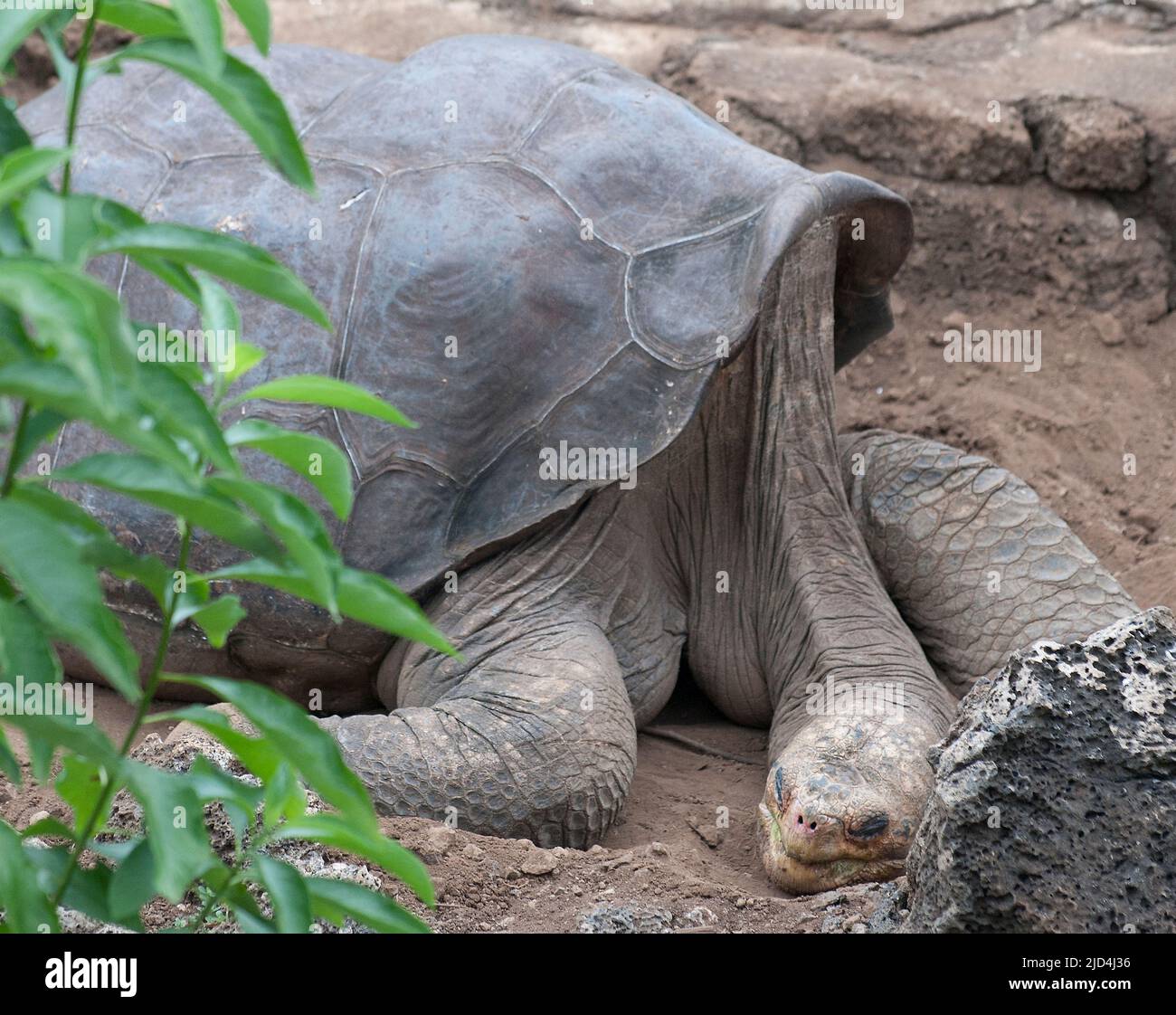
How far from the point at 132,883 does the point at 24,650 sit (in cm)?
32

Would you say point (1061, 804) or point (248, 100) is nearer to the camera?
point (248, 100)

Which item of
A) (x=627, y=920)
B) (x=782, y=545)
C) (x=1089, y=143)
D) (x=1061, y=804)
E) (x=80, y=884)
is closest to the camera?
(x=80, y=884)

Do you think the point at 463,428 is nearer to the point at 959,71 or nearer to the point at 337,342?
the point at 337,342

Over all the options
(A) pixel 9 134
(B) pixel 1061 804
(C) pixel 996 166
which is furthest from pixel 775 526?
(A) pixel 9 134

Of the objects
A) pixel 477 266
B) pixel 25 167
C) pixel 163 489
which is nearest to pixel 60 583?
pixel 163 489

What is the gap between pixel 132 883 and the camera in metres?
1.62

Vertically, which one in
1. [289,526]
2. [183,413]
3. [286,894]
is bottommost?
[286,894]

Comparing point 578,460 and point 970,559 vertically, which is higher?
point 578,460

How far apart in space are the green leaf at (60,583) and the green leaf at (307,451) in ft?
0.79

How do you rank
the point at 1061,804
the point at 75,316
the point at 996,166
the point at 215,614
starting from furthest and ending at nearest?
the point at 996,166 → the point at 1061,804 → the point at 215,614 → the point at 75,316

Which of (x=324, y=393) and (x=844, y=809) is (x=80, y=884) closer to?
(x=324, y=393)

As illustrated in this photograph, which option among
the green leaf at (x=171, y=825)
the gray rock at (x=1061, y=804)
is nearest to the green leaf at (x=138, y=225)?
the green leaf at (x=171, y=825)

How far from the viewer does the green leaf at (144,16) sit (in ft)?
5.12

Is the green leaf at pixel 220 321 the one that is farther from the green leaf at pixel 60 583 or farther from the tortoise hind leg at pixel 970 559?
the tortoise hind leg at pixel 970 559
